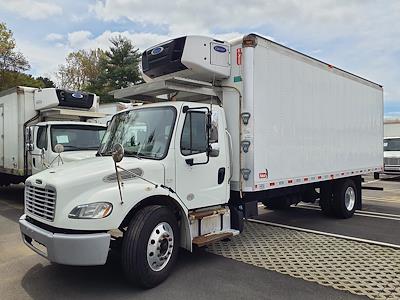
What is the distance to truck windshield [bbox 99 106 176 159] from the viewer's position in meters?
5.16

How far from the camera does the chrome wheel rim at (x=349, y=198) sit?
9.17 metres

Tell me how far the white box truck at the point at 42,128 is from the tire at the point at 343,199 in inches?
244

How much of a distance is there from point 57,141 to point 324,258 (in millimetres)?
7364

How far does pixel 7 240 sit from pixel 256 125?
5063 mm

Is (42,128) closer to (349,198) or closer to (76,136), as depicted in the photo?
(76,136)

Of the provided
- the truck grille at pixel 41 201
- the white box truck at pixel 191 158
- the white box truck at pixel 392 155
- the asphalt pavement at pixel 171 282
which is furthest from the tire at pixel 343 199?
the white box truck at pixel 392 155

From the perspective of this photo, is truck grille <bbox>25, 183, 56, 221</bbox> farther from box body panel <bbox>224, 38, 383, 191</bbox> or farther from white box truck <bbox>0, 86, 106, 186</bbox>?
white box truck <bbox>0, 86, 106, 186</bbox>

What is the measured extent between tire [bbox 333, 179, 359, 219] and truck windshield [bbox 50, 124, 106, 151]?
6548 millimetres

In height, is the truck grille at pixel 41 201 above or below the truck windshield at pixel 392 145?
below

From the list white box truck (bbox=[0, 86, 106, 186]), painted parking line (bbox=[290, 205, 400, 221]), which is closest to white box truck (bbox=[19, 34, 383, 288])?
painted parking line (bbox=[290, 205, 400, 221])

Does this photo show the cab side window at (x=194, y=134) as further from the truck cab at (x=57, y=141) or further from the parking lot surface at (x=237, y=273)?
the truck cab at (x=57, y=141)

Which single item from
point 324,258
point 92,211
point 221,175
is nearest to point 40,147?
point 221,175

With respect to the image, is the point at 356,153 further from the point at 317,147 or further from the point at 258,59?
the point at 258,59

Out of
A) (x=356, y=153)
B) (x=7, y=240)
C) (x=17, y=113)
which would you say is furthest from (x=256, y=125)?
(x=17, y=113)
